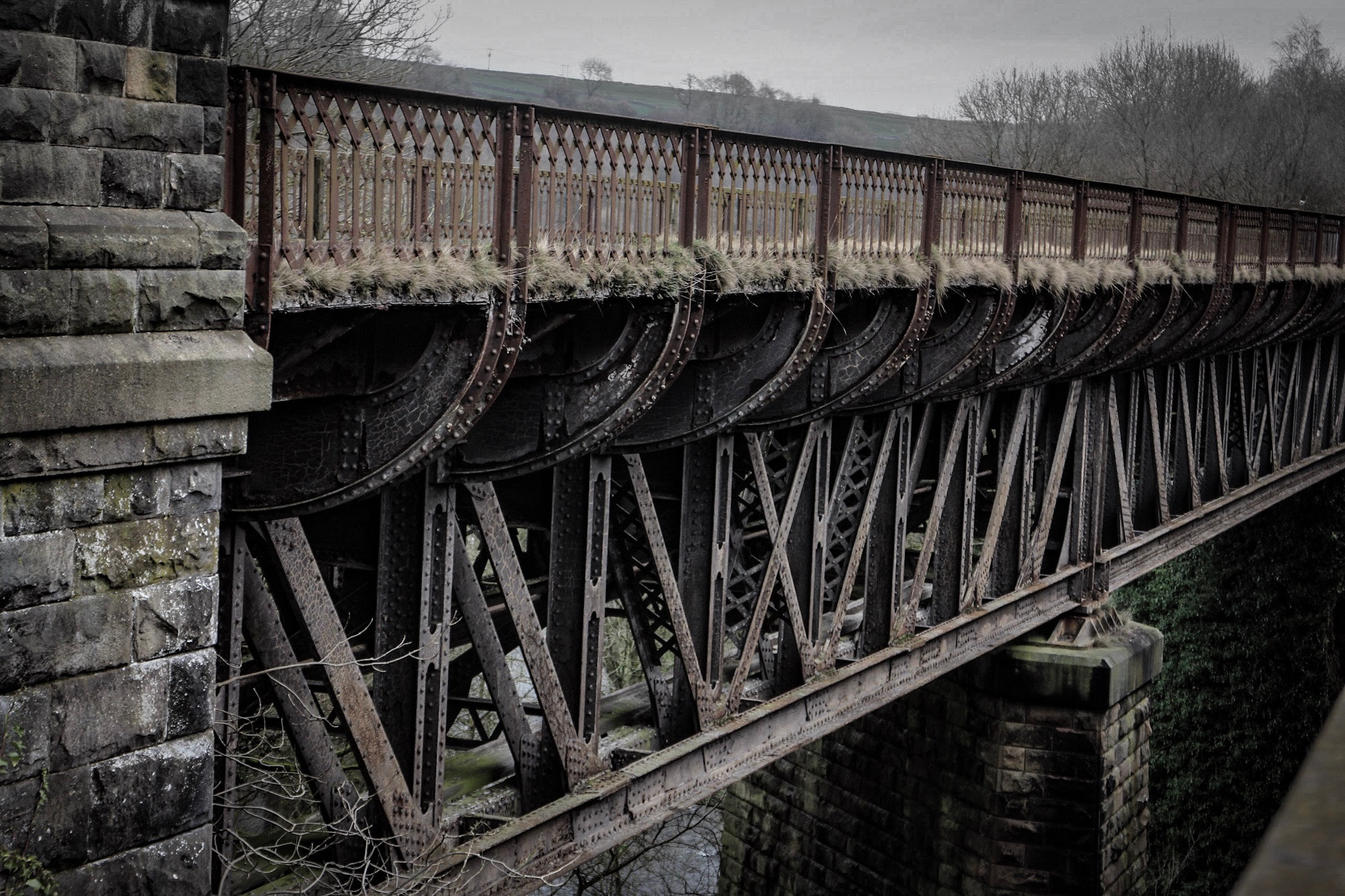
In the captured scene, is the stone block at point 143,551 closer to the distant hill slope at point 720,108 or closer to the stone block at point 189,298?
the stone block at point 189,298

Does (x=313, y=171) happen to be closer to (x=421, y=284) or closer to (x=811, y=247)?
(x=421, y=284)

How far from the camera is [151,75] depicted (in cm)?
464

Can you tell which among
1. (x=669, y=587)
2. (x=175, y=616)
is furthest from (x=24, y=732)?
(x=669, y=587)

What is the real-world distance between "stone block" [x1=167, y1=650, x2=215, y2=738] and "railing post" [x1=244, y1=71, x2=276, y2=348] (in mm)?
1218

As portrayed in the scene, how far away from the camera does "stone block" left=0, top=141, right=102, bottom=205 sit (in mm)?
4312

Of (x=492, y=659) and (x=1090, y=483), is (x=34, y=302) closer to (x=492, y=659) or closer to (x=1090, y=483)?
(x=492, y=659)

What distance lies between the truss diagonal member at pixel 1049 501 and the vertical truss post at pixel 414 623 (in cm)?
825

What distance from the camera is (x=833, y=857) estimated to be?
625 inches

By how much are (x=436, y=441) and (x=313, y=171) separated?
1423 mm

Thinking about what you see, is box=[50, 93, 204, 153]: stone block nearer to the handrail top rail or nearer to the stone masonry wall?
the stone masonry wall

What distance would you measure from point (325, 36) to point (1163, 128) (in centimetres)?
4756

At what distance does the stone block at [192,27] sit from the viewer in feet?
15.3

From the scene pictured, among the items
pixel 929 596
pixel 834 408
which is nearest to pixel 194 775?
pixel 834 408

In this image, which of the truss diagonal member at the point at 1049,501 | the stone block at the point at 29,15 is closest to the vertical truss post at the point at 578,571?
the stone block at the point at 29,15
